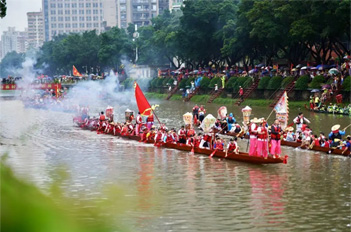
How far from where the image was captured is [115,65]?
11662cm

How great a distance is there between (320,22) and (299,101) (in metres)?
6.50

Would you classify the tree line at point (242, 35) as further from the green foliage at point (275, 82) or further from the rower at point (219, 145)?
the rower at point (219, 145)

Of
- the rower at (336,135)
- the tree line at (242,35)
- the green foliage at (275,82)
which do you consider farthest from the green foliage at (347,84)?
the rower at (336,135)

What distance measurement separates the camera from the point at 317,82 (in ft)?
165

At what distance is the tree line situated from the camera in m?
50.9

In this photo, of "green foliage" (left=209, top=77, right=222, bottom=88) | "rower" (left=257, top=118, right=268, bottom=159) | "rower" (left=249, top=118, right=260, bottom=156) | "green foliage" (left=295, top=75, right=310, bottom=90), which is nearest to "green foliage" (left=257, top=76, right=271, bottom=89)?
"green foliage" (left=295, top=75, right=310, bottom=90)

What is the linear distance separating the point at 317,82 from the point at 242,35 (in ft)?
52.5

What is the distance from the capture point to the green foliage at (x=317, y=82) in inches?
1967

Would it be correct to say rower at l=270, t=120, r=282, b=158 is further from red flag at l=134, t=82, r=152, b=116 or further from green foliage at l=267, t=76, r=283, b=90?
green foliage at l=267, t=76, r=283, b=90

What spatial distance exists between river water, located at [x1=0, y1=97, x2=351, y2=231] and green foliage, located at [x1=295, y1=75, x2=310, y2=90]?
644 inches

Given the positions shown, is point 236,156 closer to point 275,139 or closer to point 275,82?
point 275,139

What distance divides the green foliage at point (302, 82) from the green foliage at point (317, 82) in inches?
49.8

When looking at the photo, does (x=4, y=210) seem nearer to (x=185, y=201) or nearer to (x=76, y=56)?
(x=185, y=201)

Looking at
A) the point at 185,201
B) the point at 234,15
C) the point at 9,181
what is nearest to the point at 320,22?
the point at 234,15
